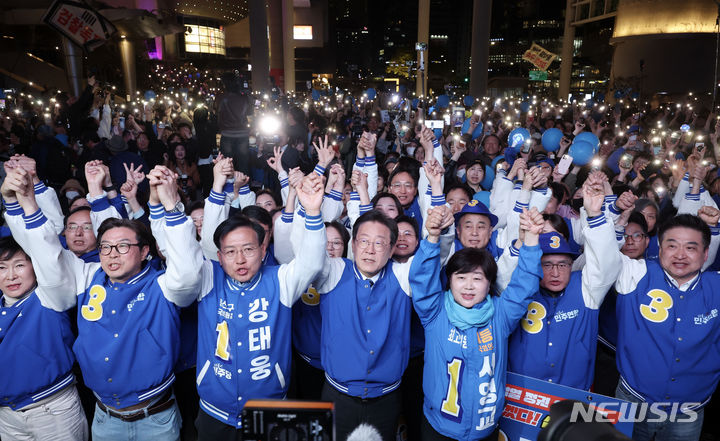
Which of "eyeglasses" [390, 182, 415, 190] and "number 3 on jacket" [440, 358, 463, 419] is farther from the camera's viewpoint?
"eyeglasses" [390, 182, 415, 190]

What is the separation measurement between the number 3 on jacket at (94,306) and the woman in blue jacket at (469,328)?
1.74 m

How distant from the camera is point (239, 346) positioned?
104 inches

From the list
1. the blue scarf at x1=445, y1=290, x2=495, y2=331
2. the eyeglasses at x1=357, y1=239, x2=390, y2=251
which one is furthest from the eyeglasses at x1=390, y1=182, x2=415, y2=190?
the blue scarf at x1=445, y1=290, x2=495, y2=331

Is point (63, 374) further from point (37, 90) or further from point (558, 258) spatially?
point (37, 90)

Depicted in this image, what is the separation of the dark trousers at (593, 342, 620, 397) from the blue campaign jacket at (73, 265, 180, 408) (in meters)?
3.44

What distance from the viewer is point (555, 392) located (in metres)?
2.60

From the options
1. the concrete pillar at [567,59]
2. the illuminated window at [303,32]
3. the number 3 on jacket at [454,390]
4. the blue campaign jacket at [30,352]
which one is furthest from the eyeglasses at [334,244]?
the illuminated window at [303,32]

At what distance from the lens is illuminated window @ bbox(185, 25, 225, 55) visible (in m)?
44.5

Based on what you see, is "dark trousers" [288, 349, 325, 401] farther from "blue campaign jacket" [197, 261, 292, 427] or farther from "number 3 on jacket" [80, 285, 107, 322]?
"number 3 on jacket" [80, 285, 107, 322]

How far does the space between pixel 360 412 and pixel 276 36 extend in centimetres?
3409

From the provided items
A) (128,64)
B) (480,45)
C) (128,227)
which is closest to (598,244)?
(128,227)

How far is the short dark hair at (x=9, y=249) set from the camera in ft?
8.74

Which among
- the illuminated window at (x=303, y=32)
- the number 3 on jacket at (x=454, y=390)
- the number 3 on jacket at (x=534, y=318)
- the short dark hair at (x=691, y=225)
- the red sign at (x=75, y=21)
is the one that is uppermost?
the illuminated window at (x=303, y=32)

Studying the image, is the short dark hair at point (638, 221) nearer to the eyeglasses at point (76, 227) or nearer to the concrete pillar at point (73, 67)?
the eyeglasses at point (76, 227)
